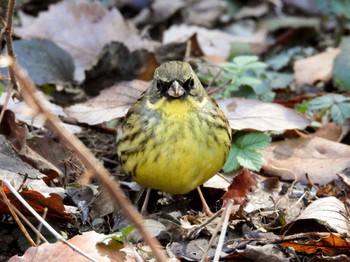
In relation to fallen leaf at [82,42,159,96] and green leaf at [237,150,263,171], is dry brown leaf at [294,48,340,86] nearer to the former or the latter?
fallen leaf at [82,42,159,96]

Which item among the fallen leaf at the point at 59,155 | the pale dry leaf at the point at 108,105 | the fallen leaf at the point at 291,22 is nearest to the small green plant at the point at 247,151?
the pale dry leaf at the point at 108,105

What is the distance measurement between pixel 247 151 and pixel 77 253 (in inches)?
63.6

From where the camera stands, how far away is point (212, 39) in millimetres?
7051

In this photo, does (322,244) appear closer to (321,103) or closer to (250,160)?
(250,160)

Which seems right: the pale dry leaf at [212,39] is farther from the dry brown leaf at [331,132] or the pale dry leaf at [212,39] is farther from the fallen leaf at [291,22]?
the dry brown leaf at [331,132]

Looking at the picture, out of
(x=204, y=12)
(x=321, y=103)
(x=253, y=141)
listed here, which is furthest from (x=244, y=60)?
(x=204, y=12)

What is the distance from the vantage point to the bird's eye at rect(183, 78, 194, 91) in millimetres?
3838

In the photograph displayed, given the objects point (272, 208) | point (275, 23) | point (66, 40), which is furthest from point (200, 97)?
point (275, 23)

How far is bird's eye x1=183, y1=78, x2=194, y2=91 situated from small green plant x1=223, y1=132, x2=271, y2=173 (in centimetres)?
66

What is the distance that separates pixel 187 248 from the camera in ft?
11.8

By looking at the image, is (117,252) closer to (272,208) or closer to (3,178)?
(3,178)

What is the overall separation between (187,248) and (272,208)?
71 cm

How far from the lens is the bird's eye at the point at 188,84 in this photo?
12.6ft

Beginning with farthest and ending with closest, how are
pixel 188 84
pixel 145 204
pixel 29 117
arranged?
pixel 29 117, pixel 145 204, pixel 188 84
